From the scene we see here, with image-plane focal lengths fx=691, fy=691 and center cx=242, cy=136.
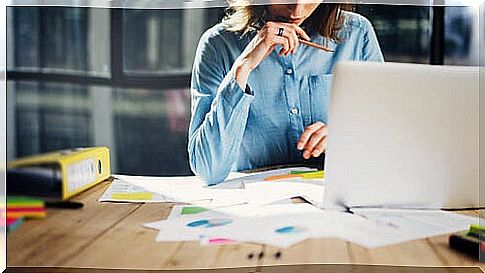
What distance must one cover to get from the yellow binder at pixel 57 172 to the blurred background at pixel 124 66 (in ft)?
0.08

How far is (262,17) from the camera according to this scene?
5.77 feet

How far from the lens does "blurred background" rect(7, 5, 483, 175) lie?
171 cm

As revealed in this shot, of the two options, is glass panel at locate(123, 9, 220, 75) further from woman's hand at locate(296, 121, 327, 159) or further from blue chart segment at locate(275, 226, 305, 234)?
blue chart segment at locate(275, 226, 305, 234)

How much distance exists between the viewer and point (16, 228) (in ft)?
5.56

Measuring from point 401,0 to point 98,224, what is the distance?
95 cm

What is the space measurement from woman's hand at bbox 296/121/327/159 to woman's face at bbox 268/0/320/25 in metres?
0.27

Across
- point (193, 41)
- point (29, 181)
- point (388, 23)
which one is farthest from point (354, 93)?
point (29, 181)

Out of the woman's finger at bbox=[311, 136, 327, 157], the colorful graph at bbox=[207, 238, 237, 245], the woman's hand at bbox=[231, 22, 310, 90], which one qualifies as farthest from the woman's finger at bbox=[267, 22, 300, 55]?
the colorful graph at bbox=[207, 238, 237, 245]

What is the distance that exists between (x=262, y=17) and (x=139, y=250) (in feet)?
2.16

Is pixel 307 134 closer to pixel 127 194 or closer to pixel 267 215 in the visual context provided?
pixel 267 215

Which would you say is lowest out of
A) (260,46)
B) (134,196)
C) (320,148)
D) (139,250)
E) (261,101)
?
(139,250)

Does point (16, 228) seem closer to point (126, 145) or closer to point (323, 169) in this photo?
point (126, 145)

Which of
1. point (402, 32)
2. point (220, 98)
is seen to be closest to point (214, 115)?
point (220, 98)

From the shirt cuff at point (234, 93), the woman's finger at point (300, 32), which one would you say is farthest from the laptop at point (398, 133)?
the shirt cuff at point (234, 93)
